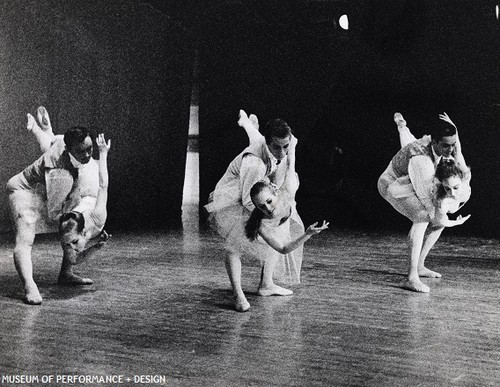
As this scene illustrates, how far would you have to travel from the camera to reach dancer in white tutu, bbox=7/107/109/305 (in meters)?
3.32

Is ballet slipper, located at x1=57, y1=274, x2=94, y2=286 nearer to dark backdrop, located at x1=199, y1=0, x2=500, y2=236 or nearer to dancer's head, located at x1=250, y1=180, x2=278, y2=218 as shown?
dancer's head, located at x1=250, y1=180, x2=278, y2=218

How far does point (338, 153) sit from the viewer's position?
7383 millimetres

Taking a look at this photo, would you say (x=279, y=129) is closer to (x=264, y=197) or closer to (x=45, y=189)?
(x=264, y=197)

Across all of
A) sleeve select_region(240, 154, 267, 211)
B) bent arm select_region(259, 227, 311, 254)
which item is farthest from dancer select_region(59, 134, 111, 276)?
bent arm select_region(259, 227, 311, 254)

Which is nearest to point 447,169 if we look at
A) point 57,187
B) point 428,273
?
point 428,273

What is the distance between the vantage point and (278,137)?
322 centimetres

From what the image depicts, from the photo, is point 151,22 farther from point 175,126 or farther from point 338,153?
point 338,153

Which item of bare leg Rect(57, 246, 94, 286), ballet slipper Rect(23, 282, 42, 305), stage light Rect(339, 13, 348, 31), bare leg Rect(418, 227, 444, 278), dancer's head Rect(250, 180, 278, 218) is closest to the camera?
dancer's head Rect(250, 180, 278, 218)

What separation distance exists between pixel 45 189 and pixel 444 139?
2099 millimetres

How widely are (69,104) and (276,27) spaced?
2.39 metres

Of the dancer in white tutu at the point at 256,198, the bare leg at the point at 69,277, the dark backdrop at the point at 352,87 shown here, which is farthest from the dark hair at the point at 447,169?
the dark backdrop at the point at 352,87

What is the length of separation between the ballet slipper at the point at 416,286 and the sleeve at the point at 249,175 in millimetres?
1098

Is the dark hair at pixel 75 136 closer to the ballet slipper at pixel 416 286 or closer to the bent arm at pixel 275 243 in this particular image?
the bent arm at pixel 275 243

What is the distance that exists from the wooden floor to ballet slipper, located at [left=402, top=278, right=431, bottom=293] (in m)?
0.06
